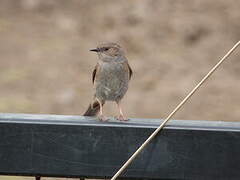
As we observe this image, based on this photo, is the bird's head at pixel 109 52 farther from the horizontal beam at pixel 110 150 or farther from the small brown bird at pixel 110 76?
the horizontal beam at pixel 110 150

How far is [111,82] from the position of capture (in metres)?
4.54

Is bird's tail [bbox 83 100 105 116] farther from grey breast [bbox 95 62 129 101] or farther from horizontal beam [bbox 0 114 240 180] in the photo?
horizontal beam [bbox 0 114 240 180]

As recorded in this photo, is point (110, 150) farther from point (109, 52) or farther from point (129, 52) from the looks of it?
point (129, 52)

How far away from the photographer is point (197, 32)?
30.5 ft

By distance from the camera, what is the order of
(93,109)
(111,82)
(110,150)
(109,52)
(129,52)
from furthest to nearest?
1. (129,52)
2. (109,52)
3. (111,82)
4. (93,109)
5. (110,150)

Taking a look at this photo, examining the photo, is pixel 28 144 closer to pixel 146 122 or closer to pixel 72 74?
pixel 146 122

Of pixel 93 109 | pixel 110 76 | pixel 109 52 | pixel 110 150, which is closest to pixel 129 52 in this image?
pixel 109 52

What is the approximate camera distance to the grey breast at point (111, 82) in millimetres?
4500

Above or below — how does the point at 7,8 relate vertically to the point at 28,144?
above

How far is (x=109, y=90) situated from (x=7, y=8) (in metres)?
5.66

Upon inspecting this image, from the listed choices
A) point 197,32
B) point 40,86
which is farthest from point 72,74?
point 197,32

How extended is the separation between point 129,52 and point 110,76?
4.34m

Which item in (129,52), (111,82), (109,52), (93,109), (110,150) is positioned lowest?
(110,150)

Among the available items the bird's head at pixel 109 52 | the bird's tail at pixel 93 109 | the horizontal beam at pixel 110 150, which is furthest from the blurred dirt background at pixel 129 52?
the horizontal beam at pixel 110 150
